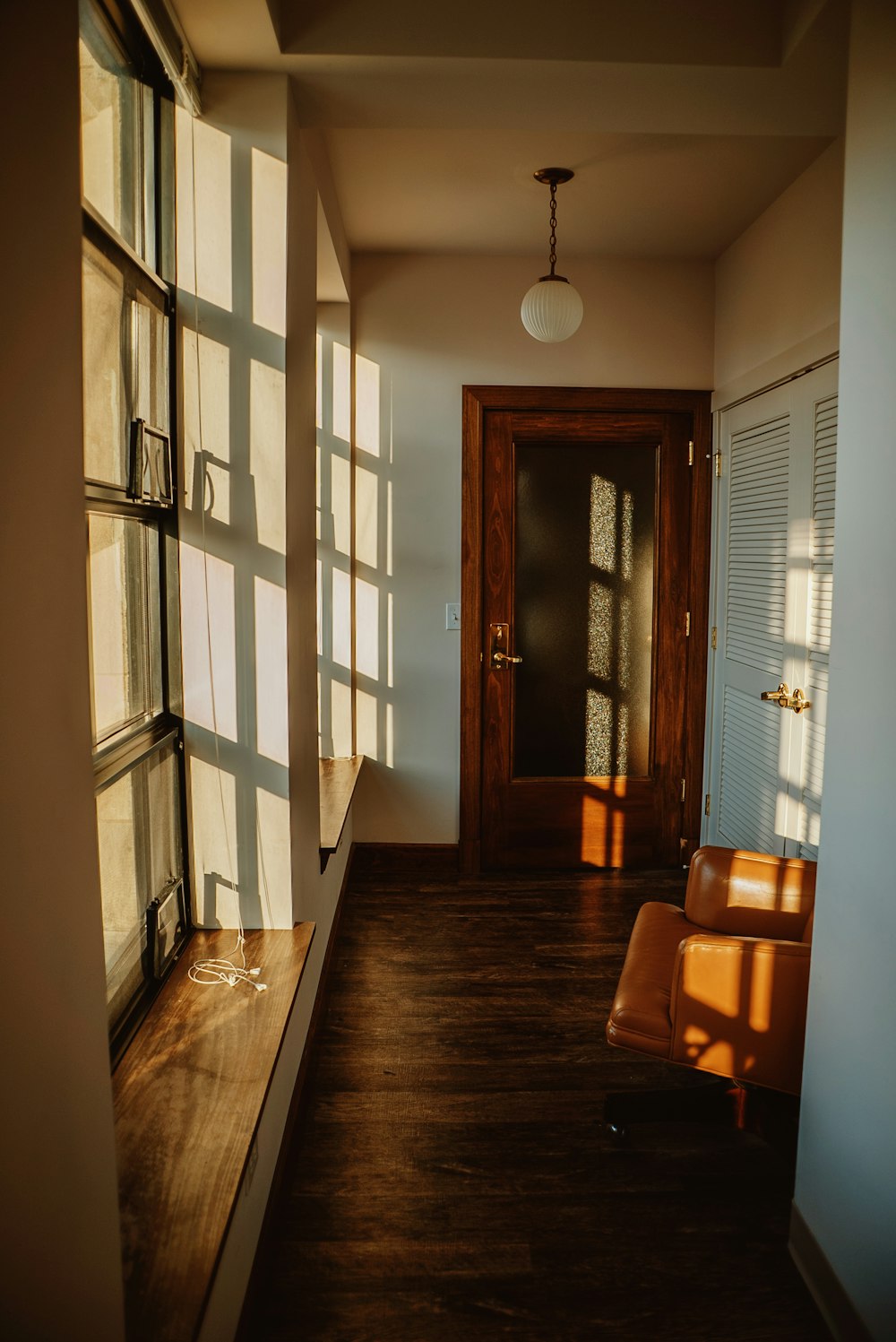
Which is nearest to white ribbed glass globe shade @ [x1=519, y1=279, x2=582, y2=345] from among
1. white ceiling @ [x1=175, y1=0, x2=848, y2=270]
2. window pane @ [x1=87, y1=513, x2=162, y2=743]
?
white ceiling @ [x1=175, y1=0, x2=848, y2=270]

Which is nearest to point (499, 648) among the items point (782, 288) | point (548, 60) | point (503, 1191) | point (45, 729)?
point (782, 288)

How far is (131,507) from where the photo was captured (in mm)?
1732

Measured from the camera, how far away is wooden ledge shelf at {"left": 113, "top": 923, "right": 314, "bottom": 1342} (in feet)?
3.92

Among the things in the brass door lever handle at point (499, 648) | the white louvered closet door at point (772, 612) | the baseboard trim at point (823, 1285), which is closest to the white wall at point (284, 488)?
the baseboard trim at point (823, 1285)

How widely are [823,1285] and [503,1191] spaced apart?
70 cm

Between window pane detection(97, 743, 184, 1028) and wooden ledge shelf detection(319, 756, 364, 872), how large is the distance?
93cm

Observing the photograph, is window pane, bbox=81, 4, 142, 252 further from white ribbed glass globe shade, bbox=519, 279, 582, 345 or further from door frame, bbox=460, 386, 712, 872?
door frame, bbox=460, 386, 712, 872

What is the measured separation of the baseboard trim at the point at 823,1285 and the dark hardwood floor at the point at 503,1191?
32 mm

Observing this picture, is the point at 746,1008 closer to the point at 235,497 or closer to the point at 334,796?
the point at 235,497

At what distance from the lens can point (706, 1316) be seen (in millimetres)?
1785

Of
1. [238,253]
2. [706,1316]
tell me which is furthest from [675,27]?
[706,1316]

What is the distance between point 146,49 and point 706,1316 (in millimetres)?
2651

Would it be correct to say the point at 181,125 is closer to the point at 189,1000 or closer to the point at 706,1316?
the point at 189,1000

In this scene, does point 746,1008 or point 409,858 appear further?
point 409,858
